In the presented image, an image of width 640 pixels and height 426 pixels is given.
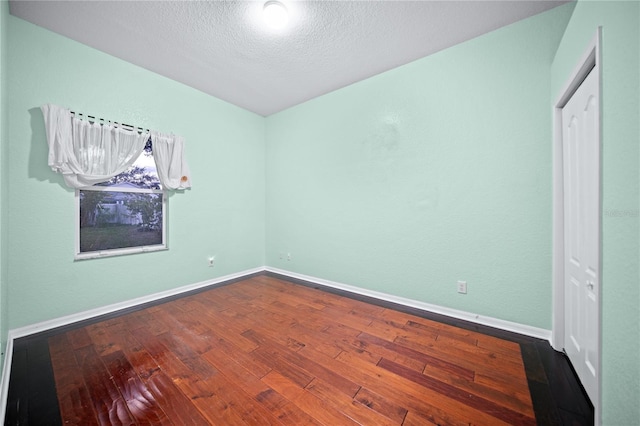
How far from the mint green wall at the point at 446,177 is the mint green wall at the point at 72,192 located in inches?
52.6

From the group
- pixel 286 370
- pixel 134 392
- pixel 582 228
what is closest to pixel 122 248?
pixel 134 392

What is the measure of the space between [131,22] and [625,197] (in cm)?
375

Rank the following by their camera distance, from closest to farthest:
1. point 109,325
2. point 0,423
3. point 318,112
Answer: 1. point 0,423
2. point 109,325
3. point 318,112

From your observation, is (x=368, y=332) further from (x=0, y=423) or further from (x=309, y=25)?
(x=309, y=25)

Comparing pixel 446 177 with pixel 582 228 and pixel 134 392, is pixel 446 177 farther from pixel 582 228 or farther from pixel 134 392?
pixel 134 392

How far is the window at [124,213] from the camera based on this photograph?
104 inches

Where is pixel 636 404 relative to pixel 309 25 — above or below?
below

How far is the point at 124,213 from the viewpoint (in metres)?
2.94

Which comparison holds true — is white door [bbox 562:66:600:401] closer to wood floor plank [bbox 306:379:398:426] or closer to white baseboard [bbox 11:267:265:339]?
wood floor plank [bbox 306:379:398:426]

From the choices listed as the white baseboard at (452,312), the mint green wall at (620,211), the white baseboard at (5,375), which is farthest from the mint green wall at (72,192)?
the mint green wall at (620,211)

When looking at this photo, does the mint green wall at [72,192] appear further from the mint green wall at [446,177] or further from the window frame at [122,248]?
the mint green wall at [446,177]

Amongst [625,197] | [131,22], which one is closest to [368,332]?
[625,197]

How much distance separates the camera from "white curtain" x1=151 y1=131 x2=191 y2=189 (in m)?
3.07

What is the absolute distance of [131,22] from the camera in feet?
7.40
